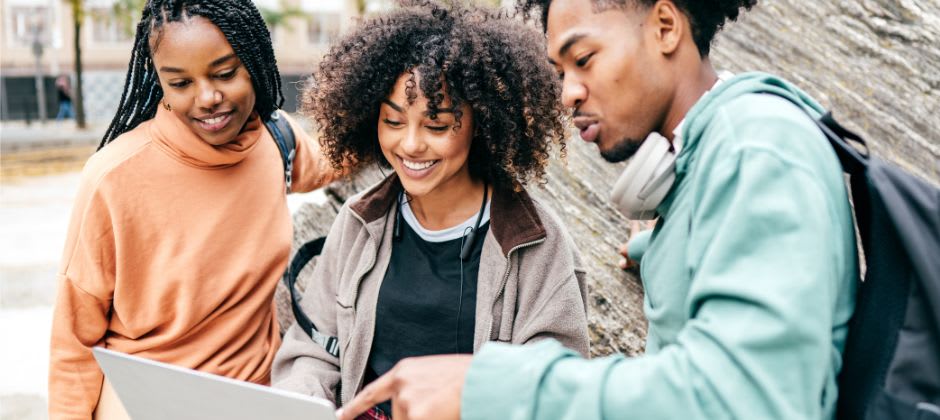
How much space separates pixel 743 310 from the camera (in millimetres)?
1195

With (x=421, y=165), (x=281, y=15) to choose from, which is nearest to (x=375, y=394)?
(x=421, y=165)

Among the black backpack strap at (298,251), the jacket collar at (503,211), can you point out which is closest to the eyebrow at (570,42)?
the jacket collar at (503,211)

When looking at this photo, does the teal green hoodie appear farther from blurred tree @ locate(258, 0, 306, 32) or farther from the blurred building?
the blurred building

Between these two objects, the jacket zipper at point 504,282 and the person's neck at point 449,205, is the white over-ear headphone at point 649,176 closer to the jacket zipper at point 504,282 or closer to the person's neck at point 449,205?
the jacket zipper at point 504,282

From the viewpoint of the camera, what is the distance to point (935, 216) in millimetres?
1297

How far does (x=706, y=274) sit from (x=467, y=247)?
1251 millimetres

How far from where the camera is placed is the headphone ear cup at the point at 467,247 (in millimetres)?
2443

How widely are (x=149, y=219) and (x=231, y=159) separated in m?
0.33

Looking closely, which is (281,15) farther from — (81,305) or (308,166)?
(81,305)

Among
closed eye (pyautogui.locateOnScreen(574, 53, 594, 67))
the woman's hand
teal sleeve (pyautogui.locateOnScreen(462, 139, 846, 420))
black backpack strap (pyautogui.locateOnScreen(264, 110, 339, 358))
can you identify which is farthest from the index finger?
black backpack strap (pyautogui.locateOnScreen(264, 110, 339, 358))

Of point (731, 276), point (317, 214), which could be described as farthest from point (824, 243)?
point (317, 214)

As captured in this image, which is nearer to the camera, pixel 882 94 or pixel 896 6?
pixel 882 94

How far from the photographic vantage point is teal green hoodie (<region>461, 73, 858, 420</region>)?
119cm

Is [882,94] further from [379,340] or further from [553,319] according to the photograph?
[379,340]
